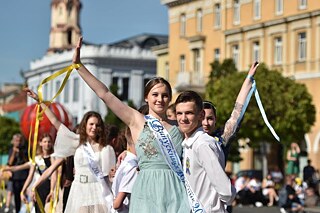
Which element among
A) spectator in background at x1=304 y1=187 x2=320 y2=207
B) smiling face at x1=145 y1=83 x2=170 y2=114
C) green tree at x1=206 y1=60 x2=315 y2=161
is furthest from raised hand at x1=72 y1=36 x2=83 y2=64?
green tree at x1=206 y1=60 x2=315 y2=161

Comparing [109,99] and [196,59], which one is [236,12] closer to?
[196,59]

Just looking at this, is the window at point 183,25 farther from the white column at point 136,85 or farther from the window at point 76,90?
the white column at point 136,85

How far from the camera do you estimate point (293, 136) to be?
48000 mm

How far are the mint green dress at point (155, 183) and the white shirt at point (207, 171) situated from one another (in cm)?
15

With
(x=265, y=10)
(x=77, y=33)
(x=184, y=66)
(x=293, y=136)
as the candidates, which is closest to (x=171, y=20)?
(x=184, y=66)

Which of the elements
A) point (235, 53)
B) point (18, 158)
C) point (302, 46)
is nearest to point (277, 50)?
point (302, 46)

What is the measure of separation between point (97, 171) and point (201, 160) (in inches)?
157

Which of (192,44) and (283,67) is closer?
(283,67)

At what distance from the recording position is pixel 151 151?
352 inches

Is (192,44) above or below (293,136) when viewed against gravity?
above

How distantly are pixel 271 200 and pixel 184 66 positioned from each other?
31.6 meters

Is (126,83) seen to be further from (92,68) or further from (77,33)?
(77,33)

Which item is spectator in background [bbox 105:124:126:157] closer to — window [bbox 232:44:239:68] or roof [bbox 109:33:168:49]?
window [bbox 232:44:239:68]

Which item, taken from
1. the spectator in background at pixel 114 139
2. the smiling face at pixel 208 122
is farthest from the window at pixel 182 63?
the smiling face at pixel 208 122
